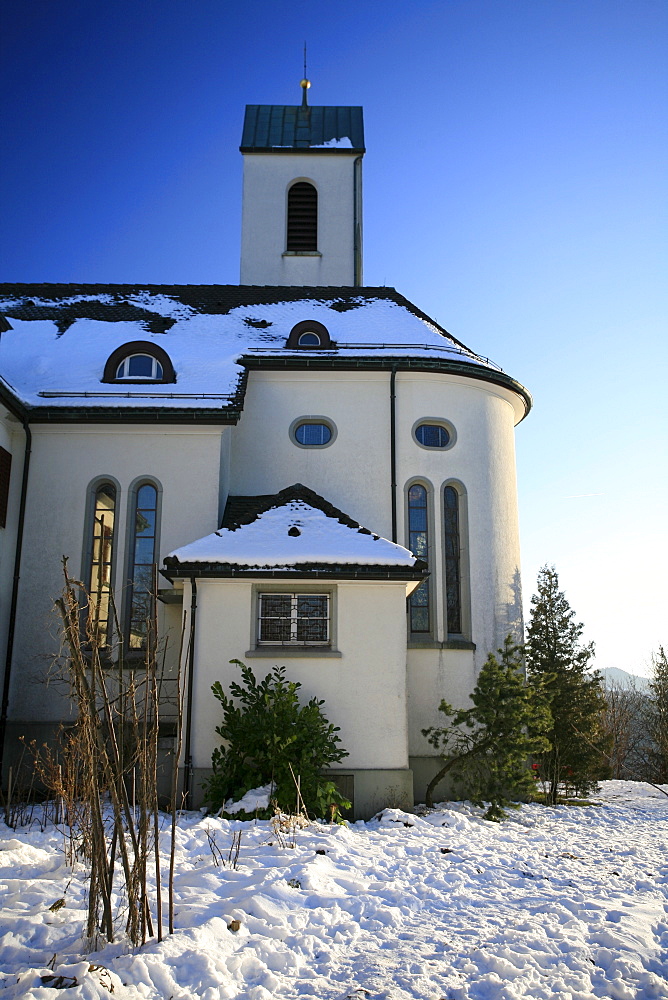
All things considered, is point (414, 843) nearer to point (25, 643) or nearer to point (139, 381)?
point (25, 643)

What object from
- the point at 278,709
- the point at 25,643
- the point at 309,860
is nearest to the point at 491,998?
the point at 309,860

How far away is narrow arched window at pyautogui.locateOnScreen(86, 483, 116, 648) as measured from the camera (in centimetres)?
1602

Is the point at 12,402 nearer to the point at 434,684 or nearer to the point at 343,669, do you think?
the point at 343,669

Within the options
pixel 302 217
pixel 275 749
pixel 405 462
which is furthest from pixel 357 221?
pixel 275 749

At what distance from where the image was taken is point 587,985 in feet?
18.2

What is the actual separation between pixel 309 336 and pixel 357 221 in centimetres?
946

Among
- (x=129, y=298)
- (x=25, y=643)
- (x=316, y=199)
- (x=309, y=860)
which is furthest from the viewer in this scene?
(x=316, y=199)

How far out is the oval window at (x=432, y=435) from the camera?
1839cm

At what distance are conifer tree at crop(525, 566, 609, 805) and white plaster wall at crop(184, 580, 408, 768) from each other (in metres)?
3.16

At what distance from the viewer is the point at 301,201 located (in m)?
27.7

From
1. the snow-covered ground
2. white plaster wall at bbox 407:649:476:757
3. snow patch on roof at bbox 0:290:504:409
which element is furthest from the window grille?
snow patch on roof at bbox 0:290:504:409

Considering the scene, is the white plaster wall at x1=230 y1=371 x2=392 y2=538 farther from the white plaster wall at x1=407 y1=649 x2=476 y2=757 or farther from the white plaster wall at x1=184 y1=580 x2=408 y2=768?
the white plaster wall at x1=184 y1=580 x2=408 y2=768

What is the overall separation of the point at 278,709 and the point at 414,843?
2.90 m

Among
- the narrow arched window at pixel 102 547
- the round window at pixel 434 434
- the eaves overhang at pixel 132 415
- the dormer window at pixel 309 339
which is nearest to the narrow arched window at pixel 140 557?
the narrow arched window at pixel 102 547
